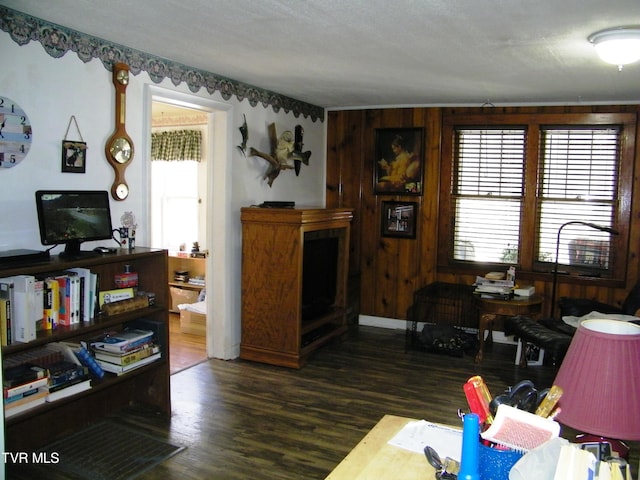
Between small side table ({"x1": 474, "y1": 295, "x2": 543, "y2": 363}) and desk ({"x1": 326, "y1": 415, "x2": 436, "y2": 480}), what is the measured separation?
3285mm

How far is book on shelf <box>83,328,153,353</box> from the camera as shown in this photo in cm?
327

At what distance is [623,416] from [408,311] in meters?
4.41

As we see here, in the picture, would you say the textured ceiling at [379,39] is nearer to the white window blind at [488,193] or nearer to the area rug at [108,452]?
the white window blind at [488,193]

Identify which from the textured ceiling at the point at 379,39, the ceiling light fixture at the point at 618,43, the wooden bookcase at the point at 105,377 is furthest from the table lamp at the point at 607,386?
the wooden bookcase at the point at 105,377

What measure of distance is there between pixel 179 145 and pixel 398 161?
2420mm

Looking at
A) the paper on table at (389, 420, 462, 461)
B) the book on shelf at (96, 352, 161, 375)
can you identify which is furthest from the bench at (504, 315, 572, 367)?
the book on shelf at (96, 352, 161, 375)

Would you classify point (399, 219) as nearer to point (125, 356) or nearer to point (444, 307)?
point (444, 307)

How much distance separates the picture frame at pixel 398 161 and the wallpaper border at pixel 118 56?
1269 millimetres

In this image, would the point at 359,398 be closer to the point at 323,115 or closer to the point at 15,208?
the point at 15,208

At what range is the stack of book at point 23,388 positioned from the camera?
104 inches

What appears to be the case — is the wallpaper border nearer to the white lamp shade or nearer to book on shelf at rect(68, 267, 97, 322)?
book on shelf at rect(68, 267, 97, 322)

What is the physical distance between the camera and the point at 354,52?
3484 mm

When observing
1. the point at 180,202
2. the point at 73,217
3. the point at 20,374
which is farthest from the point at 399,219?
the point at 20,374

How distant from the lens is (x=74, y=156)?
3.20 meters
